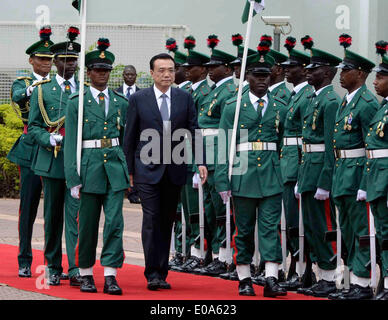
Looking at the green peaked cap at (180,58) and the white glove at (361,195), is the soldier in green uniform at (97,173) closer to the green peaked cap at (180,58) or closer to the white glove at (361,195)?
the white glove at (361,195)

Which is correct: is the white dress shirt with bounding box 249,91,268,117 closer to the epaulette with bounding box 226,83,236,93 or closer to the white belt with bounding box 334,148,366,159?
the white belt with bounding box 334,148,366,159

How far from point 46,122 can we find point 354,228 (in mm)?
3123

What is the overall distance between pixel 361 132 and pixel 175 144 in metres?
1.76

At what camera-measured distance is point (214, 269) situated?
459 inches

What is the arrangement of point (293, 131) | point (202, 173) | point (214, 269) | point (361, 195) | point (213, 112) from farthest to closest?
point (213, 112) → point (214, 269) → point (293, 131) → point (202, 173) → point (361, 195)

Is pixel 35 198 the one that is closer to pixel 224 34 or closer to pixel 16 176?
pixel 16 176

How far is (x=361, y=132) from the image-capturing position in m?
9.61

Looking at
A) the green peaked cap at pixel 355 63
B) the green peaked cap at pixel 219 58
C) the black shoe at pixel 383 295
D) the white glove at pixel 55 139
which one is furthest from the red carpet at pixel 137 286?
the green peaked cap at pixel 219 58

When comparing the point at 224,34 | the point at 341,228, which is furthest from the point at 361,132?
the point at 224,34

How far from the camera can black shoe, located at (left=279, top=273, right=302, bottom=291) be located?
10.6m

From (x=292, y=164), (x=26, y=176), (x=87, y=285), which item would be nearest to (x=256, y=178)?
(x=292, y=164)

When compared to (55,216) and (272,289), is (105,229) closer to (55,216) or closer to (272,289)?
(55,216)

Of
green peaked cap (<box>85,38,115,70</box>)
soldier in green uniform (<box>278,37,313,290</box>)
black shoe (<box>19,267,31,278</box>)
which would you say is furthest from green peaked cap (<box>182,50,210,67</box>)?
black shoe (<box>19,267,31,278</box>)

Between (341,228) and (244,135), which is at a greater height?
(244,135)
